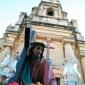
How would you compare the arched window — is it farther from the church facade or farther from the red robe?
the red robe

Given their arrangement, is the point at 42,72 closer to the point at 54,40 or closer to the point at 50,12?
the point at 54,40

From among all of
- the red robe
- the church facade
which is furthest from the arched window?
the red robe

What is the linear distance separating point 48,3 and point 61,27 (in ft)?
23.4

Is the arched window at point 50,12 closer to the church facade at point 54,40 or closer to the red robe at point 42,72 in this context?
the church facade at point 54,40

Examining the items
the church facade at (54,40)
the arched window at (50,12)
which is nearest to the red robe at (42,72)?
the church facade at (54,40)

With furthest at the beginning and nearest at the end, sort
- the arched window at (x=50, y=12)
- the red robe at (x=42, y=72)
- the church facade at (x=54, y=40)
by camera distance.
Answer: the arched window at (x=50, y=12) → the church facade at (x=54, y=40) → the red robe at (x=42, y=72)

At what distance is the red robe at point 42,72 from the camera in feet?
12.9

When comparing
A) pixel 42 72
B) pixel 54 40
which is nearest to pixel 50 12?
pixel 54 40

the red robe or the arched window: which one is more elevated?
the arched window

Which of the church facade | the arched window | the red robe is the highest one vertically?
the arched window

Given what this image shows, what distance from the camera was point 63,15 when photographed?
85.8 feet

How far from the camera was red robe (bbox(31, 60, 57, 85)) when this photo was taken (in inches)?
155

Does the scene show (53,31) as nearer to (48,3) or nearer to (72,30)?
(72,30)

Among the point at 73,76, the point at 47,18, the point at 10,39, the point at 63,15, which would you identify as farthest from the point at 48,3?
the point at 73,76
